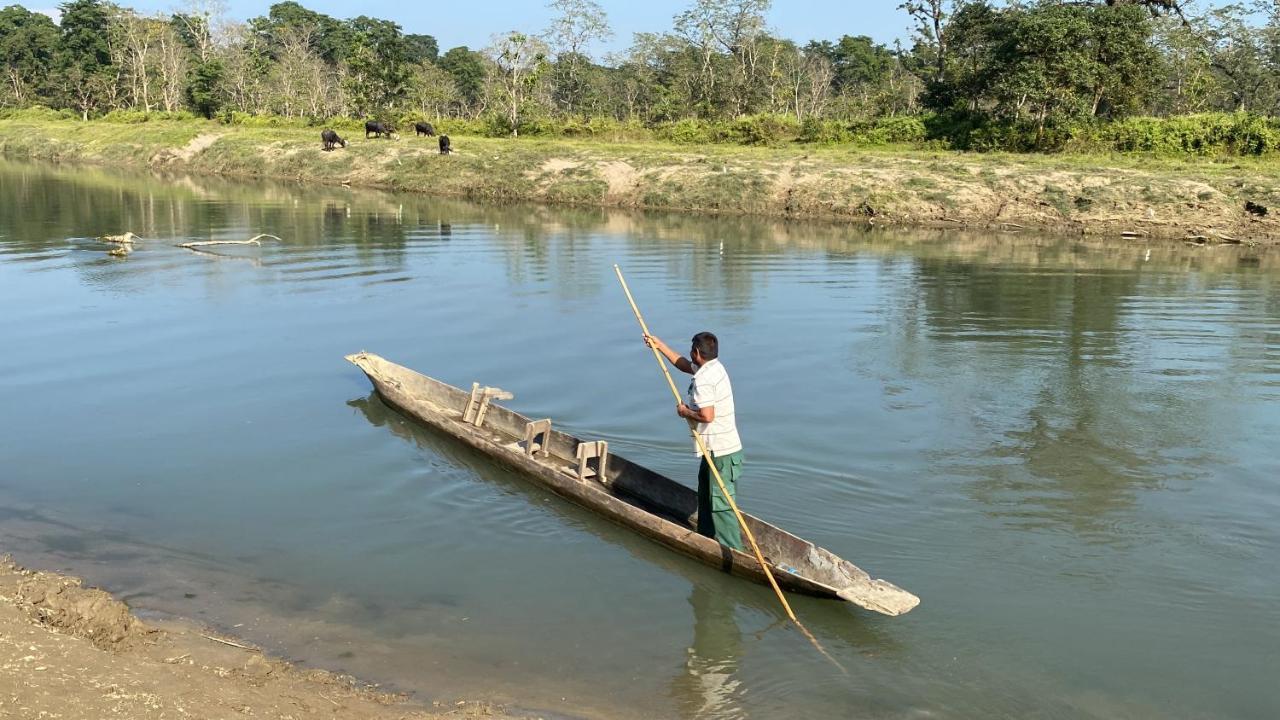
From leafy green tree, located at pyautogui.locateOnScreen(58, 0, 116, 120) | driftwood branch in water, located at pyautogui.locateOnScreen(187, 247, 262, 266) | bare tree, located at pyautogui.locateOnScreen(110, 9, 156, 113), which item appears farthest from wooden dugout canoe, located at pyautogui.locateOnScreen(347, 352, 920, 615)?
leafy green tree, located at pyautogui.locateOnScreen(58, 0, 116, 120)

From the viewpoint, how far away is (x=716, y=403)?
811 cm

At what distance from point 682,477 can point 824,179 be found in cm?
2712

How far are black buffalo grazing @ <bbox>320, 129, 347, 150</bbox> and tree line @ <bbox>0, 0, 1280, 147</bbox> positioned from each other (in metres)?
7.75

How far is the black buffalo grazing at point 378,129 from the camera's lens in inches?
1879

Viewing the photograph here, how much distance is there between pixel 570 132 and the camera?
160 feet

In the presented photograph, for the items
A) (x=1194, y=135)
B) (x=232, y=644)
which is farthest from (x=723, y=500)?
(x=1194, y=135)

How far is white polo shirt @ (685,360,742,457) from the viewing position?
8.01 m

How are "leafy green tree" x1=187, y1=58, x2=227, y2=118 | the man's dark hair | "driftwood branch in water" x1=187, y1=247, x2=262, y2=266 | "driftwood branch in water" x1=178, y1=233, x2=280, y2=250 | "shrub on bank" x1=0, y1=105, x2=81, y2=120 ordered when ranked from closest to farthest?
1. the man's dark hair
2. "driftwood branch in water" x1=187, y1=247, x2=262, y2=266
3. "driftwood branch in water" x1=178, y1=233, x2=280, y2=250
4. "leafy green tree" x1=187, y1=58, x2=227, y2=118
5. "shrub on bank" x1=0, y1=105, x2=81, y2=120

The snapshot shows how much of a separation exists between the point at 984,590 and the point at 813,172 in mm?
29810

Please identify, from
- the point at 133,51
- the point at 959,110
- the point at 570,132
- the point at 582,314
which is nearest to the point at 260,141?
the point at 570,132

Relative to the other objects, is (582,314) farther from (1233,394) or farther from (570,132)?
(570,132)

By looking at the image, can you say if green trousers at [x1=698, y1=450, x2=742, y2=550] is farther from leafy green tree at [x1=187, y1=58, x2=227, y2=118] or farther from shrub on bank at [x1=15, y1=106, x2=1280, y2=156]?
leafy green tree at [x1=187, y1=58, x2=227, y2=118]

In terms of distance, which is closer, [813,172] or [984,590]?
[984,590]

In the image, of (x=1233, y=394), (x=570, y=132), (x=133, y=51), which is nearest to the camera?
(x=1233, y=394)
